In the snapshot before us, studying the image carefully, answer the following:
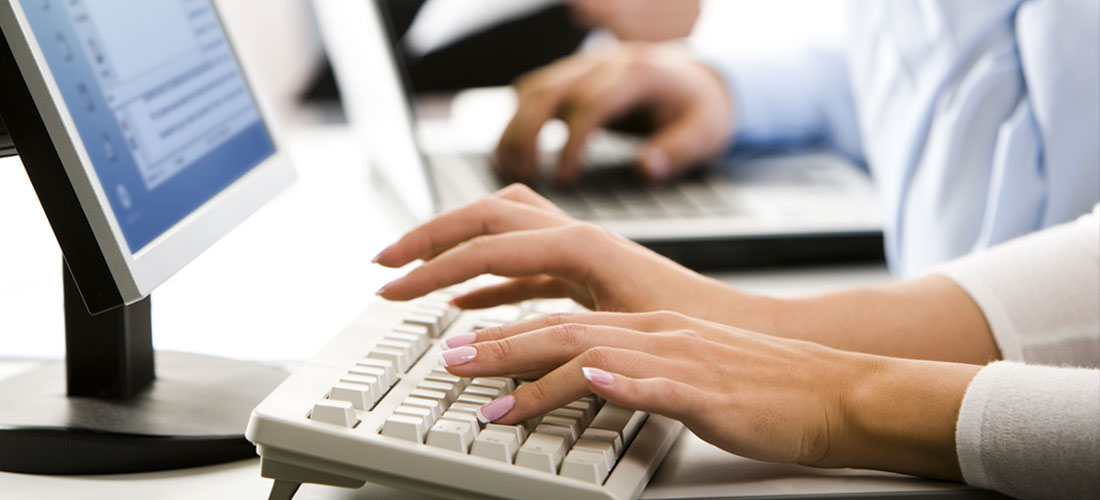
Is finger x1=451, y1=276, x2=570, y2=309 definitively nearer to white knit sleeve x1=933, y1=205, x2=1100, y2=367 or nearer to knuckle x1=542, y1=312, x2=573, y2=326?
knuckle x1=542, y1=312, x2=573, y2=326

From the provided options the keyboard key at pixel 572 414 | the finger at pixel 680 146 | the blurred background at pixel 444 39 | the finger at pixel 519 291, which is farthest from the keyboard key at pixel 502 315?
the blurred background at pixel 444 39

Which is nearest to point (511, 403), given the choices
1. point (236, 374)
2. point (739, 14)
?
point (236, 374)

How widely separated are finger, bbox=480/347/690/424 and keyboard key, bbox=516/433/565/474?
20mm

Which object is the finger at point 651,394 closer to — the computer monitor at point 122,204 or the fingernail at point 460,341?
the fingernail at point 460,341

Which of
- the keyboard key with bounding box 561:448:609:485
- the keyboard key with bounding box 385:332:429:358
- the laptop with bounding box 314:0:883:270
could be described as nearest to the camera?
the keyboard key with bounding box 561:448:609:485

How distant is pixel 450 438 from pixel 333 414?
5 cm

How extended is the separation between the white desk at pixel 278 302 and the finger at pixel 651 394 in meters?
0.03

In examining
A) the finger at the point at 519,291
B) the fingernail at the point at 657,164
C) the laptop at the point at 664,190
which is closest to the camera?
the finger at the point at 519,291

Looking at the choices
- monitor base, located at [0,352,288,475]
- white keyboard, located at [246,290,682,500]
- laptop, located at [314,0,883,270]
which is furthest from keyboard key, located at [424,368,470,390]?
laptop, located at [314,0,883,270]

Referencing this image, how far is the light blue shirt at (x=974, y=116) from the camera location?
2.23 feet

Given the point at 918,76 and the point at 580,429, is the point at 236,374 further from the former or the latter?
the point at 918,76

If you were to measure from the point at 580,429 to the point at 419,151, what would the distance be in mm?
568

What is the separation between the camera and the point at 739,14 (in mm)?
2449

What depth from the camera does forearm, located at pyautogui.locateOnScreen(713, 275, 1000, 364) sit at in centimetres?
58
